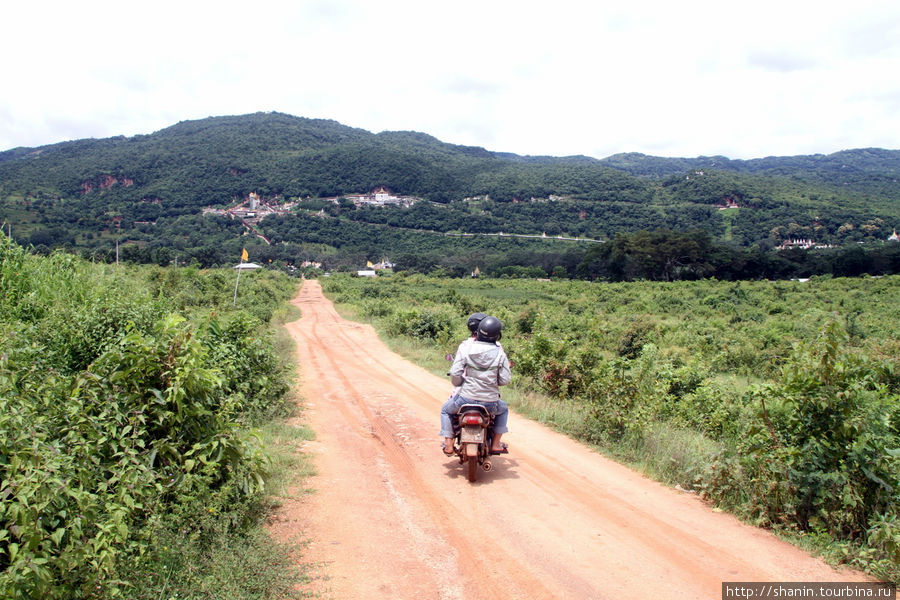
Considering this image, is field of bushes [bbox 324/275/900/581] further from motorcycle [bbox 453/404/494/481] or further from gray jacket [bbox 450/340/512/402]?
gray jacket [bbox 450/340/512/402]

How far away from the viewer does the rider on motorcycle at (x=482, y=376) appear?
607 centimetres

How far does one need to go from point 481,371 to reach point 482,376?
6 cm

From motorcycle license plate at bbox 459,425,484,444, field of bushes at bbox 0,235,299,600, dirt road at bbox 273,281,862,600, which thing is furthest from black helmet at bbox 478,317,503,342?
field of bushes at bbox 0,235,299,600

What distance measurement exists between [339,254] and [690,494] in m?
→ 82.0

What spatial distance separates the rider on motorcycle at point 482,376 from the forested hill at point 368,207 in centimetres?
5518

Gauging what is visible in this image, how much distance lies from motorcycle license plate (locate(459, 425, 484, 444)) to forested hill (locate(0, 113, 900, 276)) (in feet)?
182

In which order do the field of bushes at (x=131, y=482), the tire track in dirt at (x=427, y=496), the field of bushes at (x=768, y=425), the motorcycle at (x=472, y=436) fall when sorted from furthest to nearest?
1. the motorcycle at (x=472, y=436)
2. the field of bushes at (x=768, y=425)
3. the tire track in dirt at (x=427, y=496)
4. the field of bushes at (x=131, y=482)

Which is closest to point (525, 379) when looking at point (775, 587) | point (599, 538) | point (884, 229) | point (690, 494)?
point (690, 494)

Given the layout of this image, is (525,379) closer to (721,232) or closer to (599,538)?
(599,538)

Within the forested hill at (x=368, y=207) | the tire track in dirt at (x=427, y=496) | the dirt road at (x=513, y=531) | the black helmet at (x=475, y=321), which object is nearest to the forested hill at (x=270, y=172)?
the forested hill at (x=368, y=207)

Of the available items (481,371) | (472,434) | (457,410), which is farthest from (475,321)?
(472,434)

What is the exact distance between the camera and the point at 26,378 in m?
4.02

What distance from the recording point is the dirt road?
3.90 meters

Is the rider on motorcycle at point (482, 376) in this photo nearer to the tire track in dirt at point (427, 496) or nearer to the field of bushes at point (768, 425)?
the tire track in dirt at point (427, 496)
